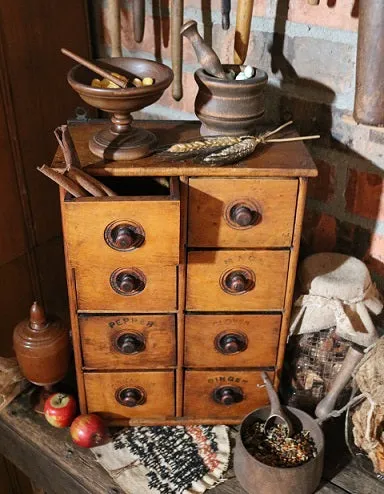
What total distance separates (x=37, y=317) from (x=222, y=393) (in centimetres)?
45

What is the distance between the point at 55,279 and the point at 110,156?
0.64m

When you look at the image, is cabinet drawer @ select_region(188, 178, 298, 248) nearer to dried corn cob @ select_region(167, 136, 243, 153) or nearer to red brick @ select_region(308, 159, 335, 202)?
dried corn cob @ select_region(167, 136, 243, 153)

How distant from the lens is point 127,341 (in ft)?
3.99

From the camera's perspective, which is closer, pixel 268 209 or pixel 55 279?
pixel 268 209

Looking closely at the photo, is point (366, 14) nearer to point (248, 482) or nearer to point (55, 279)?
point (248, 482)

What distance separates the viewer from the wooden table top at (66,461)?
1216mm

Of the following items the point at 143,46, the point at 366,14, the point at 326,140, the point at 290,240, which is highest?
the point at 366,14

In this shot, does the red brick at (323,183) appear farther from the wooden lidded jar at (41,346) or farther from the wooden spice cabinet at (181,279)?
the wooden lidded jar at (41,346)

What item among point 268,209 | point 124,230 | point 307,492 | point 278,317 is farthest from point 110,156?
point 307,492

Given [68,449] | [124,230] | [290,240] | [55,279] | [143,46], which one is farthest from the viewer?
[55,279]

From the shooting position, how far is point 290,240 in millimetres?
1128

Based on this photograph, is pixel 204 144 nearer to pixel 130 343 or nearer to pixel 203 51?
pixel 203 51

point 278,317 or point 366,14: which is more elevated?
point 366,14

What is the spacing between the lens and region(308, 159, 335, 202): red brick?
1.32 m
